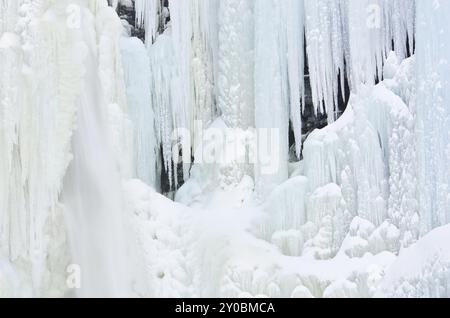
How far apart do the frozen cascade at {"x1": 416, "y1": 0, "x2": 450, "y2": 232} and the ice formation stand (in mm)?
16

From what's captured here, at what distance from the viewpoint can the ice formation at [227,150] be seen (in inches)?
425

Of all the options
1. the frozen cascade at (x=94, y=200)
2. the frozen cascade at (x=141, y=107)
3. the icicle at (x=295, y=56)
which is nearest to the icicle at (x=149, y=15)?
the frozen cascade at (x=141, y=107)

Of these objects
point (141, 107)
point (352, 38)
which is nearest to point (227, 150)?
point (141, 107)

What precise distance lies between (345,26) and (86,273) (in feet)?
13.2

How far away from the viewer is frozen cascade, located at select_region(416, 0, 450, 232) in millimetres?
10617

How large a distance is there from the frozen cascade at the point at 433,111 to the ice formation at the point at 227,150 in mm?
16

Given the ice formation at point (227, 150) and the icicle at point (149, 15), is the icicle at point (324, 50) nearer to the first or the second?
the ice formation at point (227, 150)

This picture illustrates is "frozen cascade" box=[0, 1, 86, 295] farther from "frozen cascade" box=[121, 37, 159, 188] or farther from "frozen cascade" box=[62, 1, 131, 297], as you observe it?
"frozen cascade" box=[121, 37, 159, 188]

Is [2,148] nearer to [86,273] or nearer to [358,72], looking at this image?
[86,273]

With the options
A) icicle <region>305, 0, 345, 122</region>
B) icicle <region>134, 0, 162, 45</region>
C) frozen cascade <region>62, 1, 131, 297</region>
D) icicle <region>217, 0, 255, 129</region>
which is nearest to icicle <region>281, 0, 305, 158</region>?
icicle <region>305, 0, 345, 122</region>

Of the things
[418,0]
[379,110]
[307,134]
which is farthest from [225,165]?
[418,0]

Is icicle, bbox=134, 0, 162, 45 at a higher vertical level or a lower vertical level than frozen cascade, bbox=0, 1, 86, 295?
higher

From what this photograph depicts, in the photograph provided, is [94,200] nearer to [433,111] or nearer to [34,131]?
[34,131]

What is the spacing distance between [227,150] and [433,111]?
8.13 feet
